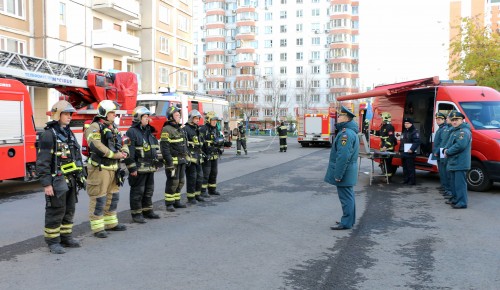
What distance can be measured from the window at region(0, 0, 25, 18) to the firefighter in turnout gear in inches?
896

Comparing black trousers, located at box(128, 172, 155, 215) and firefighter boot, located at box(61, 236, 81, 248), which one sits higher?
black trousers, located at box(128, 172, 155, 215)

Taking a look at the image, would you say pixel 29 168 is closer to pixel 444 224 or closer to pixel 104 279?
pixel 104 279

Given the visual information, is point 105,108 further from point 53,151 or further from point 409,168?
point 409,168

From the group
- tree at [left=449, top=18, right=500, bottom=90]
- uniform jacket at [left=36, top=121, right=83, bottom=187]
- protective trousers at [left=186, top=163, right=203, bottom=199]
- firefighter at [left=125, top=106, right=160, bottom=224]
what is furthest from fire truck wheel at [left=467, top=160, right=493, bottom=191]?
tree at [left=449, top=18, right=500, bottom=90]

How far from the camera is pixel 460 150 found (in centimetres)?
898

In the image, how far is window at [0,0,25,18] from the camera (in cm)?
2525

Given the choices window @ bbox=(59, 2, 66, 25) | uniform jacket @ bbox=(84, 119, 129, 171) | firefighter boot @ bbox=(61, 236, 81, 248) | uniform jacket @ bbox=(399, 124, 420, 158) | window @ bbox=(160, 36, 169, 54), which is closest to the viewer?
firefighter boot @ bbox=(61, 236, 81, 248)

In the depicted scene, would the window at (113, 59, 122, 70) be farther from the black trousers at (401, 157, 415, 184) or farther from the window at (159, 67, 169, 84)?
the black trousers at (401, 157, 415, 184)

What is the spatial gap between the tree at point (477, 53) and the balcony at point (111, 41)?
23.6 meters

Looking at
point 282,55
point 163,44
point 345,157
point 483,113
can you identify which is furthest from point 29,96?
point 282,55

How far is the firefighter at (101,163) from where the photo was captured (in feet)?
22.2

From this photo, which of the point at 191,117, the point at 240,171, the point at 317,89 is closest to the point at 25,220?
the point at 191,117

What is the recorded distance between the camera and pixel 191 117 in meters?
9.77

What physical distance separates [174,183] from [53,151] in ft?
10.2
